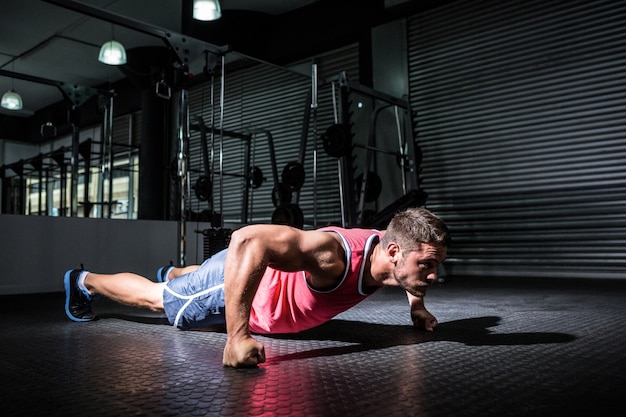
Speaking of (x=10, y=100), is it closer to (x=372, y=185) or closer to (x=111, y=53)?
(x=111, y=53)

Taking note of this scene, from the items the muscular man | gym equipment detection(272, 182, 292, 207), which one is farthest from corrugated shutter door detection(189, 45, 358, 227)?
the muscular man

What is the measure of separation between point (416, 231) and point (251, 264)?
460mm

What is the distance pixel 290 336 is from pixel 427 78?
13.8ft

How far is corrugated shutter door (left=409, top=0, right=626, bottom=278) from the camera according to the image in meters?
4.24

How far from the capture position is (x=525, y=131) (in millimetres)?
4672

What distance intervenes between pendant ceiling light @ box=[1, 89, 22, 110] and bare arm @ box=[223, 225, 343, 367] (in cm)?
667

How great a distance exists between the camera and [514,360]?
1.37 metres

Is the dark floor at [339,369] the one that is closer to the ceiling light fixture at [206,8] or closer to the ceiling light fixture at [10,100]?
the ceiling light fixture at [206,8]

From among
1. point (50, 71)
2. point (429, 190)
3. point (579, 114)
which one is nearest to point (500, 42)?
point (579, 114)

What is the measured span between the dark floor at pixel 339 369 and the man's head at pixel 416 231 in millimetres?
332

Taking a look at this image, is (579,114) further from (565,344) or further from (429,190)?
(565,344)

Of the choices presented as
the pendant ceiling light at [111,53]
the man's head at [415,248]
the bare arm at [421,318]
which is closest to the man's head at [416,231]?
the man's head at [415,248]

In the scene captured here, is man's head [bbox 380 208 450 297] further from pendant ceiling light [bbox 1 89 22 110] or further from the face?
pendant ceiling light [bbox 1 89 22 110]

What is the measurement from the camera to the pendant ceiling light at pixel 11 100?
21.5 feet
